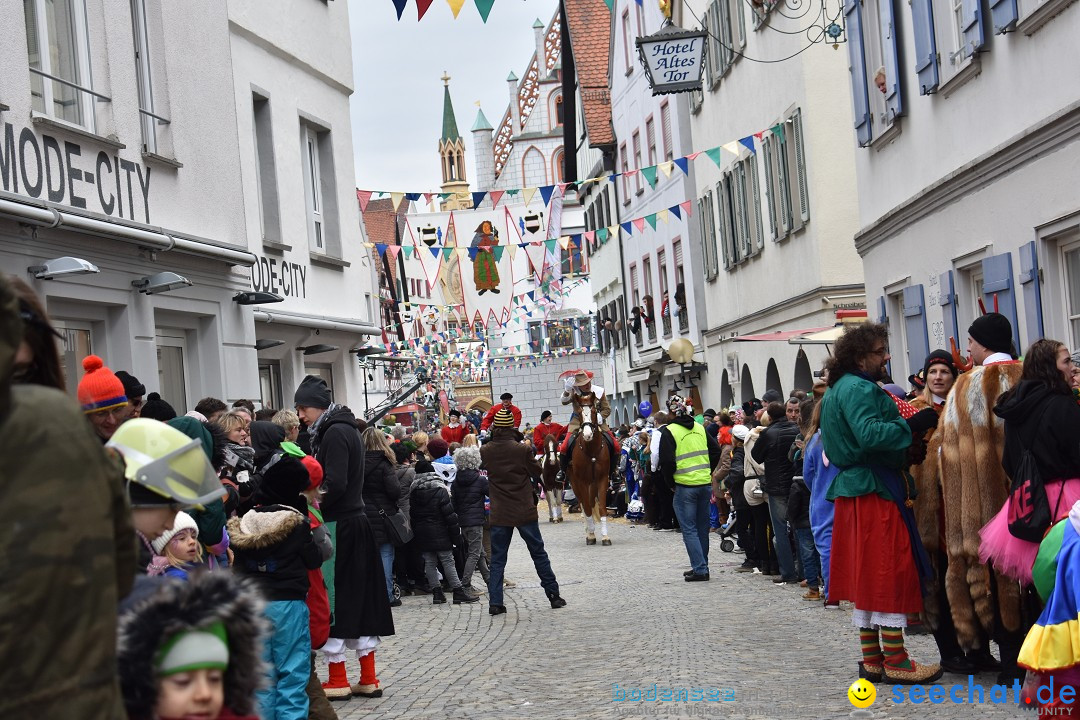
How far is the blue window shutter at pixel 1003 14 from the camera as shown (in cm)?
1194

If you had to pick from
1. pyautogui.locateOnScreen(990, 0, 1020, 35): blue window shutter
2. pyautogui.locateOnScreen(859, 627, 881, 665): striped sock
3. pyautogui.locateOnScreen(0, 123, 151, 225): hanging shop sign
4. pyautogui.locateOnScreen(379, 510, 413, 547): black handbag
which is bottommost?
pyautogui.locateOnScreen(859, 627, 881, 665): striped sock

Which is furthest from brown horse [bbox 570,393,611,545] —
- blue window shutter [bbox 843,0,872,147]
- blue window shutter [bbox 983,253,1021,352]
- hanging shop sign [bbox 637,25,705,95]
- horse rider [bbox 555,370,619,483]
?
blue window shutter [bbox 983,253,1021,352]

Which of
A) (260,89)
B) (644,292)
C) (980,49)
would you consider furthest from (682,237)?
(980,49)

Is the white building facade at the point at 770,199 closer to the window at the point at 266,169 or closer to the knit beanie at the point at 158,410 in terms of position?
the window at the point at 266,169

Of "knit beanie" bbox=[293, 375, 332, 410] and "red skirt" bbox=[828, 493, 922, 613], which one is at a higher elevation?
"knit beanie" bbox=[293, 375, 332, 410]

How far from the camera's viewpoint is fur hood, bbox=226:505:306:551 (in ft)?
23.4

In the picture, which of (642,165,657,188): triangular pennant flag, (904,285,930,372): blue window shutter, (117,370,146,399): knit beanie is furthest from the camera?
(642,165,657,188): triangular pennant flag

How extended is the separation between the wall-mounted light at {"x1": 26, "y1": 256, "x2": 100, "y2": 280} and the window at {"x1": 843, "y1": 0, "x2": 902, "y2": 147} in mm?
9313

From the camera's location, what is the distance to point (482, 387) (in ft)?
309

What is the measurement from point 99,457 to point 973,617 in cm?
605

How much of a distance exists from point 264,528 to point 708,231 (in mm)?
24975

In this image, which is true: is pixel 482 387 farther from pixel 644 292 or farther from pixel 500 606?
pixel 500 606

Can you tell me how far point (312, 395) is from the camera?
9.57 m

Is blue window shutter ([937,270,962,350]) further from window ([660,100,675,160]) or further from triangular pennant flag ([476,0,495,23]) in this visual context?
window ([660,100,675,160])
